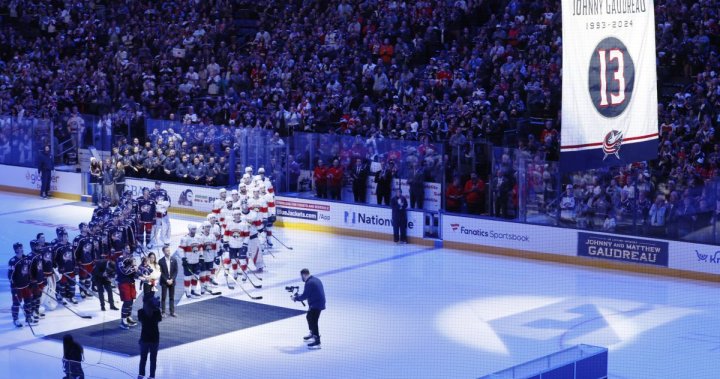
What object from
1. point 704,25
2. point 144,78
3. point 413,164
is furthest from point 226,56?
point 704,25

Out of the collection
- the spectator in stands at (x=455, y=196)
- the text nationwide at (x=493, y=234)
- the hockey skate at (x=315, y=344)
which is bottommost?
the hockey skate at (x=315, y=344)

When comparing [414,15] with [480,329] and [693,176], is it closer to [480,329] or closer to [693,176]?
[693,176]

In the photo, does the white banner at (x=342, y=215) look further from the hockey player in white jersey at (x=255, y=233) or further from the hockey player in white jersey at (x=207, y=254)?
the hockey player in white jersey at (x=207, y=254)

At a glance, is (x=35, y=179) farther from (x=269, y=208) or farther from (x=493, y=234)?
(x=493, y=234)

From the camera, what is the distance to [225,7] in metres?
37.6

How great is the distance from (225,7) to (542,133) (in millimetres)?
14347

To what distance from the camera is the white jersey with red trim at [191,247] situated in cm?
2088

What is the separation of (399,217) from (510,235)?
2.47m

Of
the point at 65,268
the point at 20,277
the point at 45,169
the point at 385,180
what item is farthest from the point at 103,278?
the point at 45,169

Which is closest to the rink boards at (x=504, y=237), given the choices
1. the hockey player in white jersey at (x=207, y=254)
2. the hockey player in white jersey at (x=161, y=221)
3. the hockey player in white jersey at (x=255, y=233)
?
the hockey player in white jersey at (x=161, y=221)

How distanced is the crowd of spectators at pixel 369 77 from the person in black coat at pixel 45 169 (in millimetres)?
899

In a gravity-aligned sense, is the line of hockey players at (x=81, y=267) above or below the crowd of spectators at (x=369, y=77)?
below

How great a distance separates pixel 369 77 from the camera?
3106cm

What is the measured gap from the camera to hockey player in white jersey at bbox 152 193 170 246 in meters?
26.0
